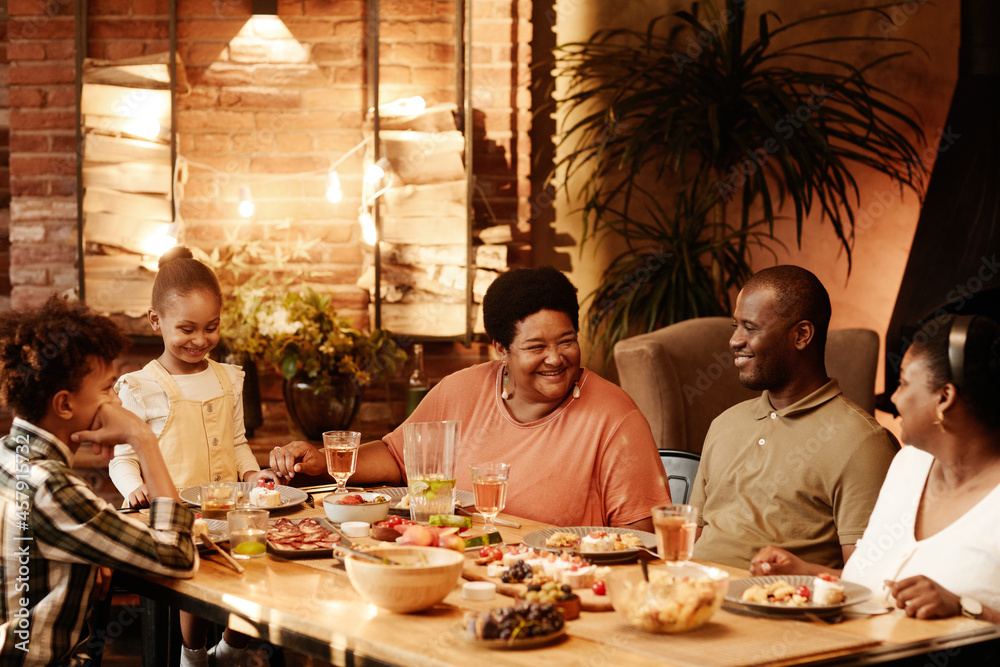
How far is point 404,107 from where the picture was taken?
399cm

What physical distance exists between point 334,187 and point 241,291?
0.56 metres

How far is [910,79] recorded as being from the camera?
488 cm

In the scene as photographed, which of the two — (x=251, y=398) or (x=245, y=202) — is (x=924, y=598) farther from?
(x=245, y=202)

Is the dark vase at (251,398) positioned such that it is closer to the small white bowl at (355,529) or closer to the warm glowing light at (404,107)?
the warm glowing light at (404,107)

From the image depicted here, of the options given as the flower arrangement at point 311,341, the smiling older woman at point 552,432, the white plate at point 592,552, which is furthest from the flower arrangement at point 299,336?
the white plate at point 592,552

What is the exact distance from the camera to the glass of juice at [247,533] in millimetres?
1787

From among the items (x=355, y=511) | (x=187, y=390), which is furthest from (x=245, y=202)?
(x=355, y=511)

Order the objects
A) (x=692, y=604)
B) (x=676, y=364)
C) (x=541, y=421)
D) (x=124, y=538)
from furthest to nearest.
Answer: (x=676, y=364) → (x=541, y=421) → (x=124, y=538) → (x=692, y=604)

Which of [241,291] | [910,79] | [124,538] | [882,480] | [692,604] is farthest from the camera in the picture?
[910,79]

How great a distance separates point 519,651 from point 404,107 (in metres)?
3.01

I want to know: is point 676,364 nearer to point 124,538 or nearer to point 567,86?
point 567,86

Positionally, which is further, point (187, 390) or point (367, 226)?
point (367, 226)

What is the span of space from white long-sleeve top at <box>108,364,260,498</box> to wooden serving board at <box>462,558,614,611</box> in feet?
3.67

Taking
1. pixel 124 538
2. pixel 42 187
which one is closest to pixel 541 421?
pixel 124 538
